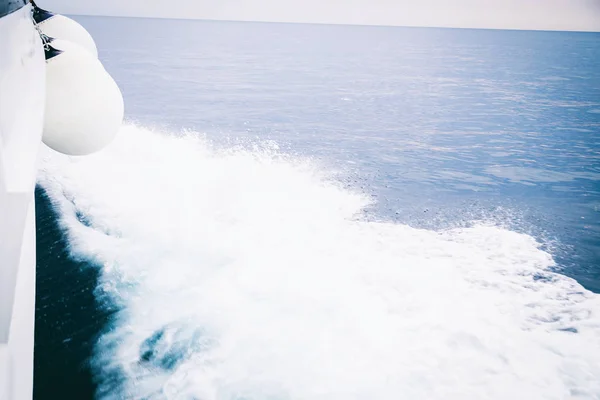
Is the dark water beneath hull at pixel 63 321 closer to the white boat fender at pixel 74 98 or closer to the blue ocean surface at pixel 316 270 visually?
the blue ocean surface at pixel 316 270

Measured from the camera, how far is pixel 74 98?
2.96 meters

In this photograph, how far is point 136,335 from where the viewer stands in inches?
158

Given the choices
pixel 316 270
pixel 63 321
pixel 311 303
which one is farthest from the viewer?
pixel 316 270

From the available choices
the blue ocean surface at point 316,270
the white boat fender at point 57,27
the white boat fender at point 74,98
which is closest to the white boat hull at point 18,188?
the white boat fender at point 74,98

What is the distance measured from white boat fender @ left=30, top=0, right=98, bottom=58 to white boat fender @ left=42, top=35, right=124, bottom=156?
117 cm

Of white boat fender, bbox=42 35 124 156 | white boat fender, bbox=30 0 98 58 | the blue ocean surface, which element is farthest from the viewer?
white boat fender, bbox=30 0 98 58

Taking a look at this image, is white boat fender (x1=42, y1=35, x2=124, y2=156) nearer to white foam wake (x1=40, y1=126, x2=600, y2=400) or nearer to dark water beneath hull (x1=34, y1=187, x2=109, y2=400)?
dark water beneath hull (x1=34, y1=187, x2=109, y2=400)

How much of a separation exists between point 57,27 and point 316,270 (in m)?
3.87

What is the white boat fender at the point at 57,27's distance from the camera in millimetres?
3912

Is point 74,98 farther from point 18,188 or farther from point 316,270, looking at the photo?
point 316,270

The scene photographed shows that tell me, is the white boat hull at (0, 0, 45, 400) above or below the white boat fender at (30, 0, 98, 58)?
below

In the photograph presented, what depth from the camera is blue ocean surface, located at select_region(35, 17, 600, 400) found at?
3.65 m

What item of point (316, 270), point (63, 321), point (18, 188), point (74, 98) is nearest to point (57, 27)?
point (74, 98)

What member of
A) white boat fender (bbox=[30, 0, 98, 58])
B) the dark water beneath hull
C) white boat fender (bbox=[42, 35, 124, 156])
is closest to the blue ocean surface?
the dark water beneath hull
